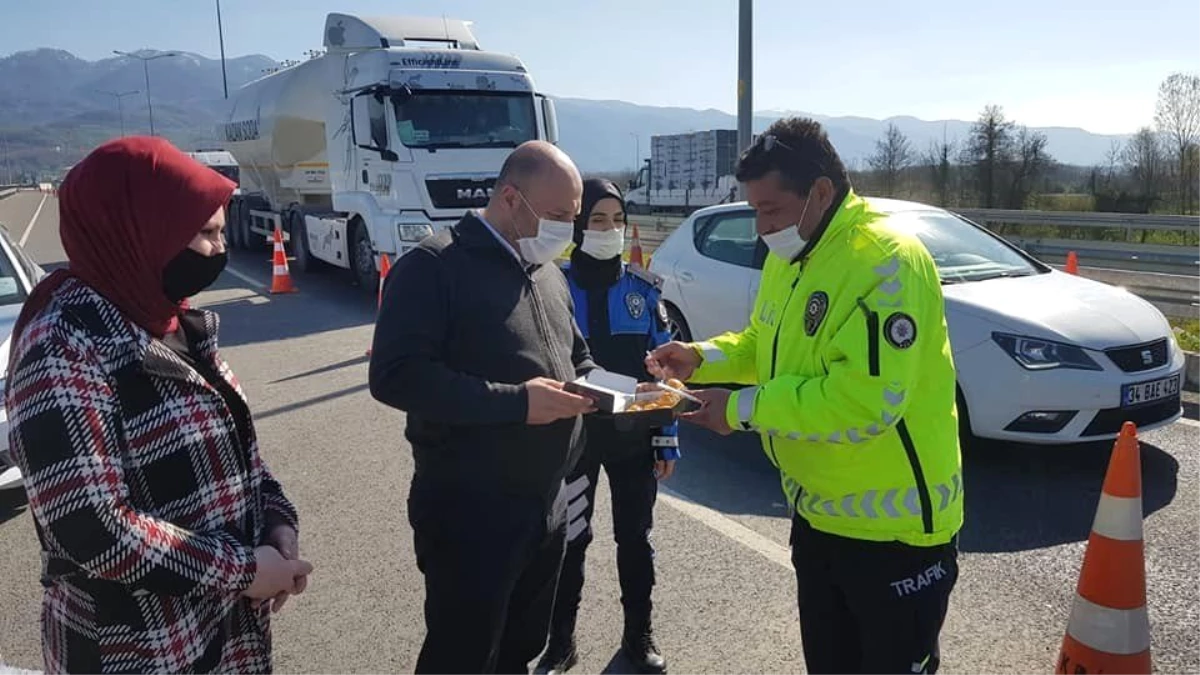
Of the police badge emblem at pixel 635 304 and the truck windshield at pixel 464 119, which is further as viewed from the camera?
the truck windshield at pixel 464 119

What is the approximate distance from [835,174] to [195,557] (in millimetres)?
1728

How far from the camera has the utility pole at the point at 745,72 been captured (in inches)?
440

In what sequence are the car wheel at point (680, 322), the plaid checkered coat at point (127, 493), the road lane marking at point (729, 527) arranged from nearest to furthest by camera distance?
the plaid checkered coat at point (127, 493)
the road lane marking at point (729, 527)
the car wheel at point (680, 322)

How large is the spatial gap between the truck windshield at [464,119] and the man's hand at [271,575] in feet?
34.8

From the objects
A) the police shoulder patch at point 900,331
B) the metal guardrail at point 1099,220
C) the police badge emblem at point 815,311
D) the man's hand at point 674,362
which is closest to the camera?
the police shoulder patch at point 900,331

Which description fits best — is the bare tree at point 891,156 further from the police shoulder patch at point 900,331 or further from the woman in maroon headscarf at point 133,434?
the woman in maroon headscarf at point 133,434

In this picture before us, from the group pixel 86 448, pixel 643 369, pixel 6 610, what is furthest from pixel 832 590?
pixel 6 610

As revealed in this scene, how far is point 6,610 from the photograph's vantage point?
12.3 ft

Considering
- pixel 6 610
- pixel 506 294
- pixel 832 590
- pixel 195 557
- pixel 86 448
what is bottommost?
pixel 6 610


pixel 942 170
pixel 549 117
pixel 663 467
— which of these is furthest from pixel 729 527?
pixel 942 170

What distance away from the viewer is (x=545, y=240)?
2.41 m

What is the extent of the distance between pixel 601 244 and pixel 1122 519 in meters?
1.99

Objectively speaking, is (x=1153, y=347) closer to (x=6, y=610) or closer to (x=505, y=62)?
(x=6, y=610)

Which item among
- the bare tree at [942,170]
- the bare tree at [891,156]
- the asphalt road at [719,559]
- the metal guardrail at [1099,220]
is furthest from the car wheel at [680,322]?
the bare tree at [891,156]
